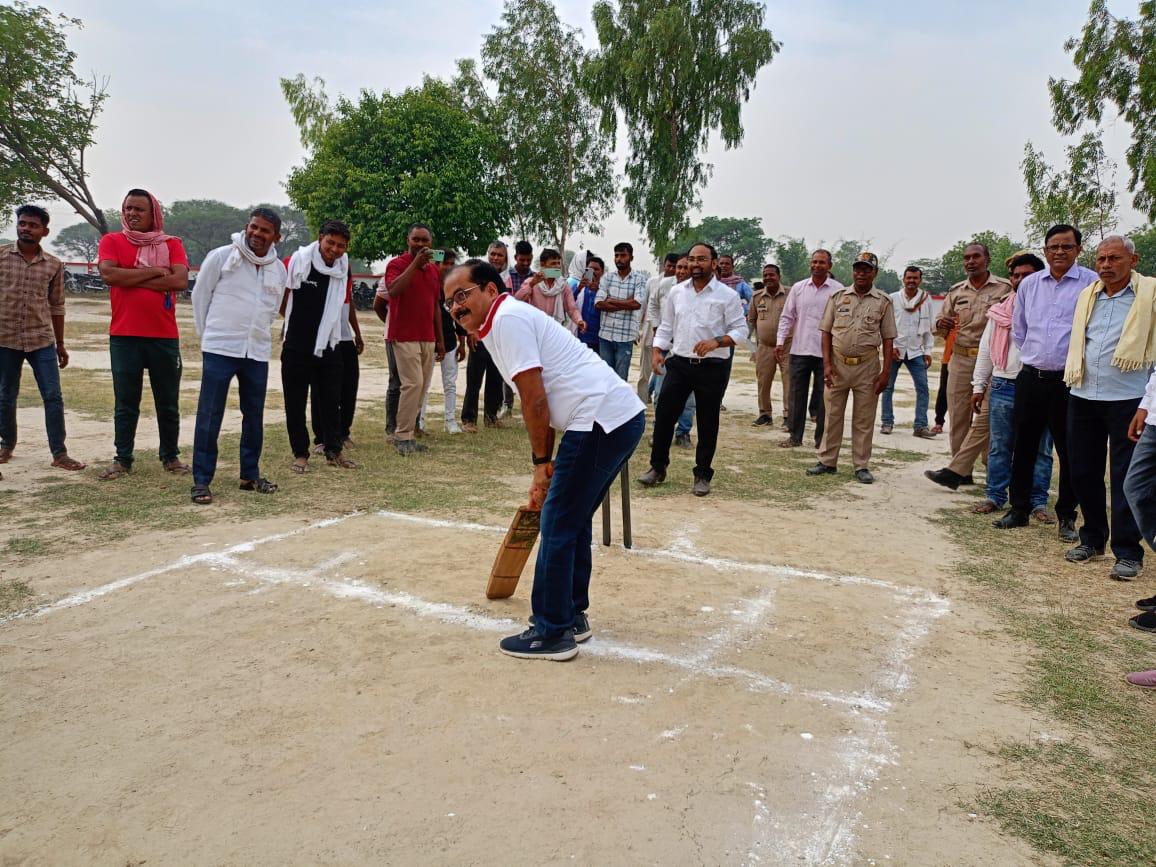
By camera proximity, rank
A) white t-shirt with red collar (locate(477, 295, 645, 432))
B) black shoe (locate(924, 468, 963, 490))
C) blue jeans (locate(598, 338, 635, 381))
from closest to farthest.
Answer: white t-shirt with red collar (locate(477, 295, 645, 432)), black shoe (locate(924, 468, 963, 490)), blue jeans (locate(598, 338, 635, 381))

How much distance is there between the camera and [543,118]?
39.6 m

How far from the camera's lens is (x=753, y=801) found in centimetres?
265

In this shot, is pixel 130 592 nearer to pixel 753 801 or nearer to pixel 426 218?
pixel 753 801

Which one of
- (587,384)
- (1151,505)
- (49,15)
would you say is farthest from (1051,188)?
(49,15)

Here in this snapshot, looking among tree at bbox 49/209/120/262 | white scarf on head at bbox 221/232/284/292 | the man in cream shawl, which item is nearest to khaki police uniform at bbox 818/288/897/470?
the man in cream shawl

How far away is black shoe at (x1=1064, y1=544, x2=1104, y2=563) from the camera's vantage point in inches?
217

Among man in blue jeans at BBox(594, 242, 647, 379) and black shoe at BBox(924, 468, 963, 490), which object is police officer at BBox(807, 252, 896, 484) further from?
man in blue jeans at BBox(594, 242, 647, 379)

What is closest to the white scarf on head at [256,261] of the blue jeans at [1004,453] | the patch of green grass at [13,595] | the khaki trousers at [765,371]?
the patch of green grass at [13,595]

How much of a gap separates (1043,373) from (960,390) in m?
2.17

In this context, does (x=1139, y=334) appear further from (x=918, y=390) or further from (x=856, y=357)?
(x=918, y=390)

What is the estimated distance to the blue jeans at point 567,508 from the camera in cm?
359

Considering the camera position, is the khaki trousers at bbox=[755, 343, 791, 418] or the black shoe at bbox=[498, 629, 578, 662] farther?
the khaki trousers at bbox=[755, 343, 791, 418]

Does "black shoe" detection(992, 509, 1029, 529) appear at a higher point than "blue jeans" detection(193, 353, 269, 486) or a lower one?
lower

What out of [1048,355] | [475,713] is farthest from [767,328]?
[475,713]
